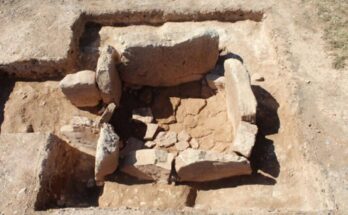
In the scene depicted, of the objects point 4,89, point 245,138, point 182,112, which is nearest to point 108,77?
point 182,112

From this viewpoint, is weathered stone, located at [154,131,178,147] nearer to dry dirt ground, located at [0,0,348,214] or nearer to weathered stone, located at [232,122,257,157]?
dry dirt ground, located at [0,0,348,214]

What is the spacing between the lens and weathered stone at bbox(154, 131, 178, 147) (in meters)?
5.66

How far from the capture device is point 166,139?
5.70m

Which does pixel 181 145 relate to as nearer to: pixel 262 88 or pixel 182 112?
pixel 182 112

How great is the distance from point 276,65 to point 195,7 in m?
1.60

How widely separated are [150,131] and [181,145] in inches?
17.6

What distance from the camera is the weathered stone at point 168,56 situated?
575 cm

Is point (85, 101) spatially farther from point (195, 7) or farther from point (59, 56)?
point (195, 7)

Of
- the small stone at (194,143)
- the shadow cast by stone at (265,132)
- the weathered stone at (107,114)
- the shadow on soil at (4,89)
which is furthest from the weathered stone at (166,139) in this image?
the shadow on soil at (4,89)

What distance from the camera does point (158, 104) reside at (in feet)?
20.1

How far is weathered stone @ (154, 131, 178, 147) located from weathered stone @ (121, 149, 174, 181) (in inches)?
17.2

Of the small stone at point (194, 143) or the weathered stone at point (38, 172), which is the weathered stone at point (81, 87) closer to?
the weathered stone at point (38, 172)

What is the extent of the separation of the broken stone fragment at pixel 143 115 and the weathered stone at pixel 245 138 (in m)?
1.25

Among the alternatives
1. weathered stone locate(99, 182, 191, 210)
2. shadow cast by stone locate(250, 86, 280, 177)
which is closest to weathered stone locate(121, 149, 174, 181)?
weathered stone locate(99, 182, 191, 210)
